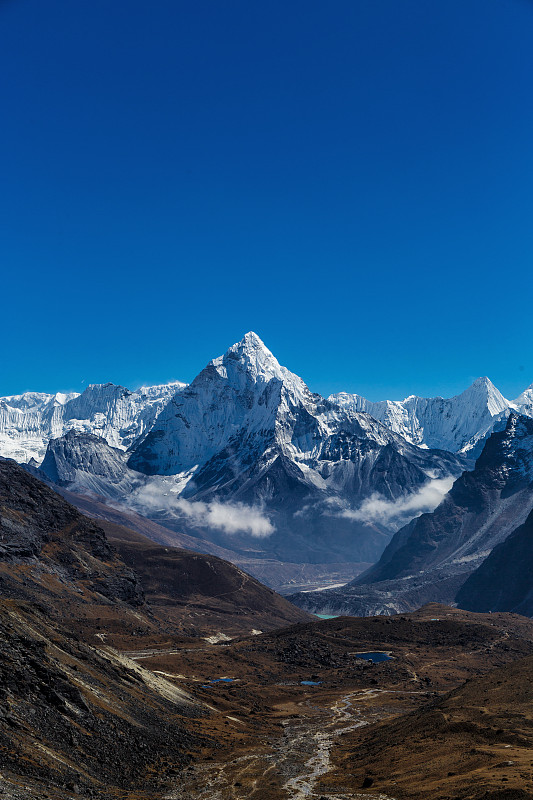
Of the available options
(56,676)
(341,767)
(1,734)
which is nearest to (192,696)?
(341,767)

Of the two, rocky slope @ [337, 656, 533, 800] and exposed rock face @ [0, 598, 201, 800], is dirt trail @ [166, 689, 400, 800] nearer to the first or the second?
rocky slope @ [337, 656, 533, 800]

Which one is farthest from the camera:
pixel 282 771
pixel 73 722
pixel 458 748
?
pixel 282 771

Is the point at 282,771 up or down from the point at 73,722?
down

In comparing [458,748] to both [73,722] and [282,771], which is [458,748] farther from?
[73,722]

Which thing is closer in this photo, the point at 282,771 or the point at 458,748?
the point at 458,748

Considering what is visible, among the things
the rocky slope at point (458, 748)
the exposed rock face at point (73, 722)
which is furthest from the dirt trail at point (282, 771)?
the exposed rock face at point (73, 722)

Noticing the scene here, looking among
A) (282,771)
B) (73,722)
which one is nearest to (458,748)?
(282,771)

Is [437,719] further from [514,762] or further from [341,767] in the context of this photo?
[514,762]

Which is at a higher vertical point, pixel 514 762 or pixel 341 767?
pixel 514 762

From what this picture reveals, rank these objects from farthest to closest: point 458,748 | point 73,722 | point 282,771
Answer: point 282,771
point 458,748
point 73,722

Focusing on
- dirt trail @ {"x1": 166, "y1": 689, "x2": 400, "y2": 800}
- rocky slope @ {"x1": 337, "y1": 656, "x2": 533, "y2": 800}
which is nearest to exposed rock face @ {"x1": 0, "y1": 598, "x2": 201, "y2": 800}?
dirt trail @ {"x1": 166, "y1": 689, "x2": 400, "y2": 800}

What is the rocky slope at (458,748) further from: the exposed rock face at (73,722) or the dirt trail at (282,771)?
the exposed rock face at (73,722)
